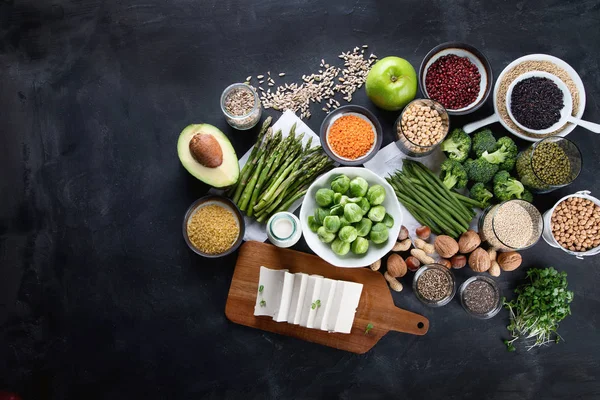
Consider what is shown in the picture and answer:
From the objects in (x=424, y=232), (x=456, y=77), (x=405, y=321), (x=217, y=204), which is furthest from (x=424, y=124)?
(x=217, y=204)

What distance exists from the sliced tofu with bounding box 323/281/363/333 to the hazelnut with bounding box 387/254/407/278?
0.70 feet

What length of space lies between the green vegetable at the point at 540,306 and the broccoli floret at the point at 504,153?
0.64 meters

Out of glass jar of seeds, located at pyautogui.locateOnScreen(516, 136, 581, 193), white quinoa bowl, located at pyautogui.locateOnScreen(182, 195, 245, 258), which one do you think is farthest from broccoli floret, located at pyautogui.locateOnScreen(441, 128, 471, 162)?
white quinoa bowl, located at pyautogui.locateOnScreen(182, 195, 245, 258)

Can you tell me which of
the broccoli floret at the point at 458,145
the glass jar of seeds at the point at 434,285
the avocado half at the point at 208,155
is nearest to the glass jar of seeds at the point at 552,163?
the broccoli floret at the point at 458,145

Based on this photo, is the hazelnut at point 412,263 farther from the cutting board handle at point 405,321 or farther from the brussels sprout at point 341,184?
the brussels sprout at point 341,184

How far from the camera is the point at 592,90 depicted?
8.64 feet

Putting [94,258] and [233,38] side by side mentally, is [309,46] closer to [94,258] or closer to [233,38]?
[233,38]

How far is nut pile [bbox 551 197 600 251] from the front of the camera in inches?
95.3

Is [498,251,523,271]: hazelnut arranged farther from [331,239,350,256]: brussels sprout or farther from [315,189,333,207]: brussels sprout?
[315,189,333,207]: brussels sprout

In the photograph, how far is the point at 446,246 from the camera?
2432 millimetres

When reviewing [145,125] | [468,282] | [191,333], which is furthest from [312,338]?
[145,125]

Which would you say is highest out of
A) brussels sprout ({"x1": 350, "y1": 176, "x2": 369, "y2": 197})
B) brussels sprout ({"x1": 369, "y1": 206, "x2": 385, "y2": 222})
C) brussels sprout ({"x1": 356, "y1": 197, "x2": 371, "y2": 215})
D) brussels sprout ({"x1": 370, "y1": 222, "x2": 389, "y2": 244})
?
brussels sprout ({"x1": 350, "y1": 176, "x2": 369, "y2": 197})

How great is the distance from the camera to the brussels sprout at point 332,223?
6.90 feet

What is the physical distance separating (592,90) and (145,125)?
2.66 metres
